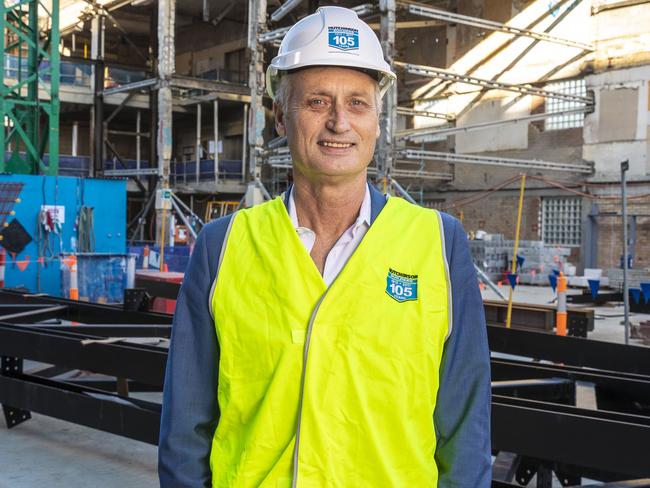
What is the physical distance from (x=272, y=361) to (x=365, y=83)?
0.87 meters

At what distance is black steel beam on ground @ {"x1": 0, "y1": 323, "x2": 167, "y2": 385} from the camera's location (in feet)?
16.7

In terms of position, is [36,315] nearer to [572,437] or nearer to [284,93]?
[572,437]

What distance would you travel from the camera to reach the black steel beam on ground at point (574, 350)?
5.40 m

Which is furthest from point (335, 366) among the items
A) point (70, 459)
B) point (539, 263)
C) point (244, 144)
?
point (244, 144)

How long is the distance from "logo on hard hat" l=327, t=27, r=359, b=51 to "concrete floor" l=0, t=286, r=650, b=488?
399cm

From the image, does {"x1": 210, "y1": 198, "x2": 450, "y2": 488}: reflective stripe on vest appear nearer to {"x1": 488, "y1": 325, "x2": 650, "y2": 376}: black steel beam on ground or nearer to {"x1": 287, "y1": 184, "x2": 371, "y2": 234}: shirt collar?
{"x1": 287, "y1": 184, "x2": 371, "y2": 234}: shirt collar

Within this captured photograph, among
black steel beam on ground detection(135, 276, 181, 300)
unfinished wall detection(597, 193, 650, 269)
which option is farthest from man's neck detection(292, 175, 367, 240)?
unfinished wall detection(597, 193, 650, 269)

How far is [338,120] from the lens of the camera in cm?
217

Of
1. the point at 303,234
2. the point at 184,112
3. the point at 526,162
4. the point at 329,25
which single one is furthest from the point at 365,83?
the point at 184,112

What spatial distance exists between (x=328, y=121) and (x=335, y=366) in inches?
28.1

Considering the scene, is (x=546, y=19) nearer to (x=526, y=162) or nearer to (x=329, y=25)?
(x=526, y=162)

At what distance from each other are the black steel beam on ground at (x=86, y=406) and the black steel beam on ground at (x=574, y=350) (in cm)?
285

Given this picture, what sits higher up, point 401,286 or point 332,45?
point 332,45

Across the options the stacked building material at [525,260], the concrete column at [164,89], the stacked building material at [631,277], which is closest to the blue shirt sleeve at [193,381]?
the stacked building material at [631,277]
